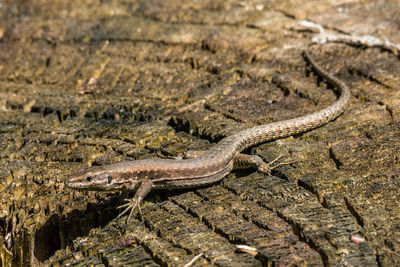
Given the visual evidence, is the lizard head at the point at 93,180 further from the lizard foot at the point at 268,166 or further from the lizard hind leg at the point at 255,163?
the lizard foot at the point at 268,166

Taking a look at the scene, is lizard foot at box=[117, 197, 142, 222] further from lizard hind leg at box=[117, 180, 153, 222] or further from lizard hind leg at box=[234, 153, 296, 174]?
lizard hind leg at box=[234, 153, 296, 174]

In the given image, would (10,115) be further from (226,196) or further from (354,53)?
(354,53)

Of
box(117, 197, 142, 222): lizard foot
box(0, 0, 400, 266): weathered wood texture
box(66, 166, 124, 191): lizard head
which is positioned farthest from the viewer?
box(66, 166, 124, 191): lizard head

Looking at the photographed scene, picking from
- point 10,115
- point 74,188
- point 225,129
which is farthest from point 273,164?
point 10,115

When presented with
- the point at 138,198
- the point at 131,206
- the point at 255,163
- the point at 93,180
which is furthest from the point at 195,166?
Result: the point at 93,180

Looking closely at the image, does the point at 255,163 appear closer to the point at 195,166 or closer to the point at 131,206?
the point at 195,166

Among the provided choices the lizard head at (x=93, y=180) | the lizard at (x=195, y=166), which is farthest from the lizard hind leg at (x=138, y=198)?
the lizard head at (x=93, y=180)

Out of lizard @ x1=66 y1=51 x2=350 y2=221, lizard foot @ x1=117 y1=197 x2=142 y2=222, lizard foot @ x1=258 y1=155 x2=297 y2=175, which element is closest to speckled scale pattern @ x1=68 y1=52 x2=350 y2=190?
lizard @ x1=66 y1=51 x2=350 y2=221
